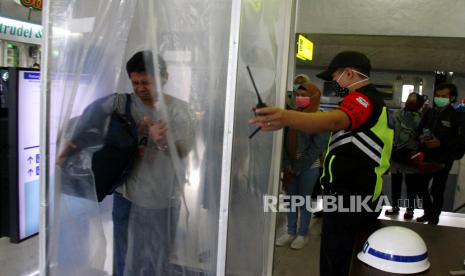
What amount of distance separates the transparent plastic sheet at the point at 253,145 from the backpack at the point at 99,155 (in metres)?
0.42

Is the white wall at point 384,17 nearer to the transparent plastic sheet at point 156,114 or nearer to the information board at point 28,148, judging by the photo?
the transparent plastic sheet at point 156,114

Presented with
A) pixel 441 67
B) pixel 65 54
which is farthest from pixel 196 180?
pixel 441 67

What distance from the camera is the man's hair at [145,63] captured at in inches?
60.6

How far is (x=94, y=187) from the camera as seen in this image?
63.2 inches

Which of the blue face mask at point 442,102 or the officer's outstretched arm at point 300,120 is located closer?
the officer's outstretched arm at point 300,120

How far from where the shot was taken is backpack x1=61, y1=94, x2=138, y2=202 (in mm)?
1578

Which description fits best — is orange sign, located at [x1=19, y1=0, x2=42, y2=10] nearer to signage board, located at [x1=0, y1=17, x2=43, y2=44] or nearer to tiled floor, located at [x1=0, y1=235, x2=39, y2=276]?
signage board, located at [x1=0, y1=17, x2=43, y2=44]

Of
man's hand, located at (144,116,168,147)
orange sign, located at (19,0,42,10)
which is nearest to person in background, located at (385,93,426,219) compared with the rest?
man's hand, located at (144,116,168,147)

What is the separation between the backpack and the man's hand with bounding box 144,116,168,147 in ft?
0.20

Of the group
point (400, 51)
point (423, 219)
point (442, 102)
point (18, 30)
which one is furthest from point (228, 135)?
point (400, 51)

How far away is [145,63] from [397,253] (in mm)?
1078

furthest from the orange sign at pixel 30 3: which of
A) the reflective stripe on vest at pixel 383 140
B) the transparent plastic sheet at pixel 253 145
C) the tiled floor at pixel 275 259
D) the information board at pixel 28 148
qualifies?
the reflective stripe on vest at pixel 383 140

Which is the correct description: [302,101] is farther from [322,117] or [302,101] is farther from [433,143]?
[322,117]

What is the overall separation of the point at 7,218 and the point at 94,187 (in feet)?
5.83
